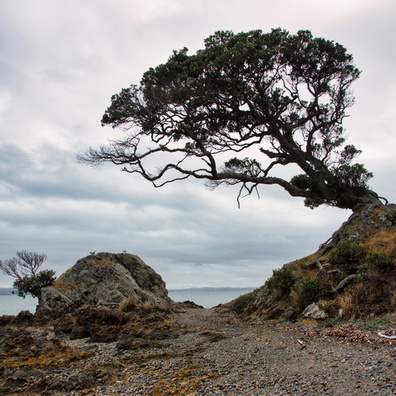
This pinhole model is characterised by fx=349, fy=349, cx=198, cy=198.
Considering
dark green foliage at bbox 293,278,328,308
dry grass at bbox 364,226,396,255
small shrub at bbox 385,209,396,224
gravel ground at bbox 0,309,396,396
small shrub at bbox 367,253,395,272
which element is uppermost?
small shrub at bbox 385,209,396,224

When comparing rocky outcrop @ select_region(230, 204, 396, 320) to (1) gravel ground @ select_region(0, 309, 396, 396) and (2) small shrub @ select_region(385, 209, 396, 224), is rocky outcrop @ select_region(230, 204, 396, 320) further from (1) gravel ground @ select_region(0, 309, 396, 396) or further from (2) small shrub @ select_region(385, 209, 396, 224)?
(1) gravel ground @ select_region(0, 309, 396, 396)

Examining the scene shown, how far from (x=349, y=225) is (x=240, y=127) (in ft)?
27.6

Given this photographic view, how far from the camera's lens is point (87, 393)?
6.34 metres

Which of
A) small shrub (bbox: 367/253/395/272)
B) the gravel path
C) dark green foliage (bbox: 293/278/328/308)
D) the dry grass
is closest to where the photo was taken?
the gravel path

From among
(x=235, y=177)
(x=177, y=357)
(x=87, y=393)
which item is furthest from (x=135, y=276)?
(x=87, y=393)

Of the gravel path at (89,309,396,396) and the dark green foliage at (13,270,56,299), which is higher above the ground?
the dark green foliage at (13,270,56,299)

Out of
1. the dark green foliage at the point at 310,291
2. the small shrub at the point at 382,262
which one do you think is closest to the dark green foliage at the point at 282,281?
the dark green foliage at the point at 310,291

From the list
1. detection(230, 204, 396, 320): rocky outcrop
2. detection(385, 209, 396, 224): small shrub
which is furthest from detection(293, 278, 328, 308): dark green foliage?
detection(385, 209, 396, 224): small shrub

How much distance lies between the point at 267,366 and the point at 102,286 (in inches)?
598

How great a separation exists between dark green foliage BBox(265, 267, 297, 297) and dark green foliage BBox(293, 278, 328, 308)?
1.75 metres

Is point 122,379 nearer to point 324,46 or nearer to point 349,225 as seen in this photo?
point 349,225

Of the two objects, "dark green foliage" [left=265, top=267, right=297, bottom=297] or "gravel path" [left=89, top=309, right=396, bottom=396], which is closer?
"gravel path" [left=89, top=309, right=396, bottom=396]

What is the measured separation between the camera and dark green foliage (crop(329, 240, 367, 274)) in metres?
14.2

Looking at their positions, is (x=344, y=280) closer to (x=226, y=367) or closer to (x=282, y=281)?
(x=282, y=281)
